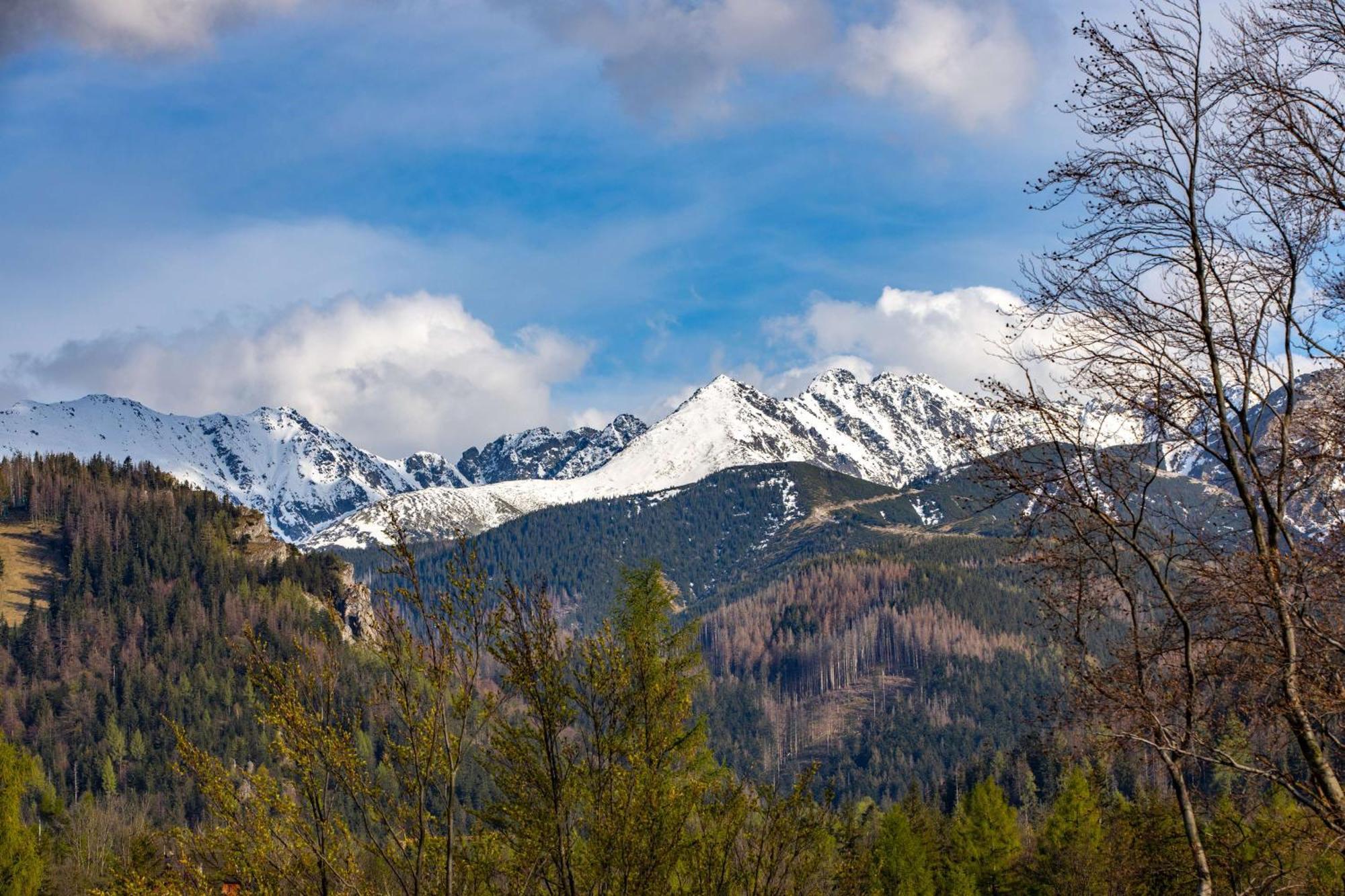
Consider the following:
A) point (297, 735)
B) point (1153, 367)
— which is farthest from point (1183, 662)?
point (297, 735)

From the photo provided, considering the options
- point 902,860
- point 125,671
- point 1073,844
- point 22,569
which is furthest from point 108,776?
point 1073,844

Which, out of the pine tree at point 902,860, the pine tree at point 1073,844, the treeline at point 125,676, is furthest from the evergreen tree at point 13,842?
the treeline at point 125,676

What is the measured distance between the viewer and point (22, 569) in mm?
190000

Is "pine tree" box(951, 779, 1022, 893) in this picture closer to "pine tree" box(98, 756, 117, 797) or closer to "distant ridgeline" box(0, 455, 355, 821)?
"distant ridgeline" box(0, 455, 355, 821)

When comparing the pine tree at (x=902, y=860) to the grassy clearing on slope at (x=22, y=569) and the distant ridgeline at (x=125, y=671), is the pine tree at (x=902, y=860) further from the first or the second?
the grassy clearing on slope at (x=22, y=569)

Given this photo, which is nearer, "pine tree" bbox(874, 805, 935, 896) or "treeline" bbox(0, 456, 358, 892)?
"pine tree" bbox(874, 805, 935, 896)

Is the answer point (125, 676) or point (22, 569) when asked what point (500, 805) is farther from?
point (22, 569)

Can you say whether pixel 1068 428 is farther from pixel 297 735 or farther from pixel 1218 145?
pixel 297 735

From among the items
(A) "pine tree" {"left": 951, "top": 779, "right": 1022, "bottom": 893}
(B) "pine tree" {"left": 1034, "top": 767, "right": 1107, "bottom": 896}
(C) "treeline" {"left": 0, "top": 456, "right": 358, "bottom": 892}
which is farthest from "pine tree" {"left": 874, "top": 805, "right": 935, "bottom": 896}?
(C) "treeline" {"left": 0, "top": 456, "right": 358, "bottom": 892}

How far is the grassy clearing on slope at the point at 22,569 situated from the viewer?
17950 centimetres

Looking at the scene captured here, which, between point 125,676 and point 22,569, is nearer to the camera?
point 125,676

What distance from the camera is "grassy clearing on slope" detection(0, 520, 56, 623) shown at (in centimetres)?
17950

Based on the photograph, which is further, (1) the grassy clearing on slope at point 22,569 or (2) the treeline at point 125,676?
(1) the grassy clearing on slope at point 22,569

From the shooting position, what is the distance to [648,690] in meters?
12.4
